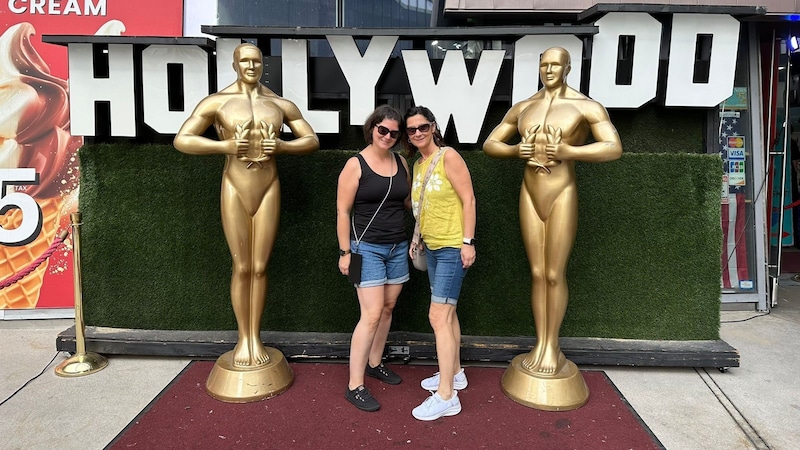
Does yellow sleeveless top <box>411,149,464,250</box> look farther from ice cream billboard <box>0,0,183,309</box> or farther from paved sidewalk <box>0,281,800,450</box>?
ice cream billboard <box>0,0,183,309</box>

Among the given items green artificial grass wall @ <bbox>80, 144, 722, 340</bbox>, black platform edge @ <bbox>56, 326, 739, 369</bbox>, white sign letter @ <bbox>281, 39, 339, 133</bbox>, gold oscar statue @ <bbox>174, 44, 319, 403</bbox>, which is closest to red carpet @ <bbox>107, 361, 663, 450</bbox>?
gold oscar statue @ <bbox>174, 44, 319, 403</bbox>

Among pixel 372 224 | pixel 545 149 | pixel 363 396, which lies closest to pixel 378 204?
pixel 372 224

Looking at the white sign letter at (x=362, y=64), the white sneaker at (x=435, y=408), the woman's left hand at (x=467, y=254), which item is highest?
the white sign letter at (x=362, y=64)

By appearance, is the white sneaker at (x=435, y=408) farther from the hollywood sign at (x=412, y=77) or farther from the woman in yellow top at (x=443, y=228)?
the hollywood sign at (x=412, y=77)

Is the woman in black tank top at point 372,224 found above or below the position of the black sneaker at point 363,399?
above

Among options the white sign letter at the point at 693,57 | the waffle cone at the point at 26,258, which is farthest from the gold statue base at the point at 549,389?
the waffle cone at the point at 26,258

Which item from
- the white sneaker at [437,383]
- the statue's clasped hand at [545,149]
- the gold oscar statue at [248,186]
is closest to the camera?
the statue's clasped hand at [545,149]

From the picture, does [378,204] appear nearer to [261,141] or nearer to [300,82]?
[261,141]

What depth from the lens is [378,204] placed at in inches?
113

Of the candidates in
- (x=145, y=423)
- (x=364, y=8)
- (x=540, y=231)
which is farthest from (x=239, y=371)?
(x=364, y=8)

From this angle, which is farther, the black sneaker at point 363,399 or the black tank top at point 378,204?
the black sneaker at point 363,399

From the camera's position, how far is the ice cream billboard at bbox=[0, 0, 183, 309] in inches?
184

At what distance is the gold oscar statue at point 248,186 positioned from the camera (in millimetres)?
3033

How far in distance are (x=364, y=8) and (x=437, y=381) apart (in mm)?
3582
